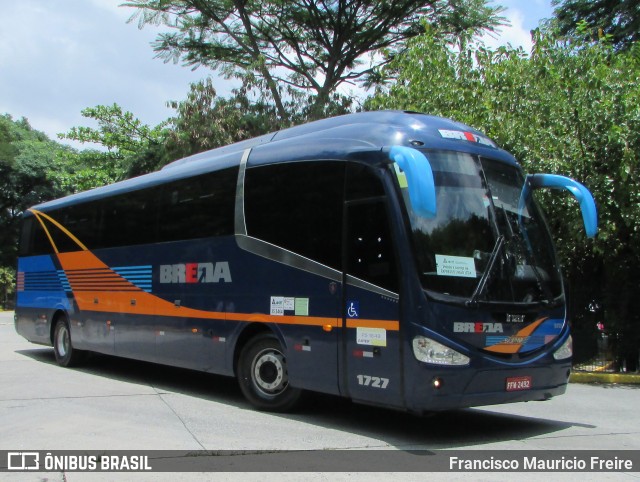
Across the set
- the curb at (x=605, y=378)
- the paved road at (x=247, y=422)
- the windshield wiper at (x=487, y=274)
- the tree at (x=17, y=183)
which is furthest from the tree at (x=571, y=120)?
the tree at (x=17, y=183)

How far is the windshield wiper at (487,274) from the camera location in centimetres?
727

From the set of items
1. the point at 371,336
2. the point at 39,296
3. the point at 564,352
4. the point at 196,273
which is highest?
the point at 196,273

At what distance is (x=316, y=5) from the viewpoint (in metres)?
25.0

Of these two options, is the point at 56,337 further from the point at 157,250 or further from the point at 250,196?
the point at 250,196

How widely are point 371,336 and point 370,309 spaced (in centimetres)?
28

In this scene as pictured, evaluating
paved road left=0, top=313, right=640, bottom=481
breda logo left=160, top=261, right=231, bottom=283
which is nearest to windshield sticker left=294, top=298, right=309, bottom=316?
paved road left=0, top=313, right=640, bottom=481

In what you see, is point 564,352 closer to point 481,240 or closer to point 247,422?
point 481,240

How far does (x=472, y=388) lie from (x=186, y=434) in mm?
3081

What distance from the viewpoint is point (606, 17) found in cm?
2097

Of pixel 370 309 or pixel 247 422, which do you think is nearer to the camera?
pixel 370 309

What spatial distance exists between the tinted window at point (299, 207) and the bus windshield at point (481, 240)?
110 cm

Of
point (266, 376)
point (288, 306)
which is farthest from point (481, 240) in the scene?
point (266, 376)

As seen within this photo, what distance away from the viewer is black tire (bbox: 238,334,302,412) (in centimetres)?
884

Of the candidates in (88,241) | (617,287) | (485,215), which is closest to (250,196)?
(485,215)
